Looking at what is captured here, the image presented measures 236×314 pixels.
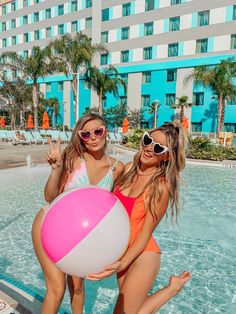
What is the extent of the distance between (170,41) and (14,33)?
31.1 metres

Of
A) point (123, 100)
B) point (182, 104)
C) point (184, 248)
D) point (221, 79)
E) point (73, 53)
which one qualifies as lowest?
point (184, 248)

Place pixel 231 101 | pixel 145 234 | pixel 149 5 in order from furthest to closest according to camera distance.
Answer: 1. pixel 149 5
2. pixel 231 101
3. pixel 145 234

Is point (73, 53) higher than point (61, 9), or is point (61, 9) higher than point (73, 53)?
point (61, 9)

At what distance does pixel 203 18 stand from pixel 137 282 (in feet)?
125

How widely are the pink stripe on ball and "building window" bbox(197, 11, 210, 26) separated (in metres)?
37.5

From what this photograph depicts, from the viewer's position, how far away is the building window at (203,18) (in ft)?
113

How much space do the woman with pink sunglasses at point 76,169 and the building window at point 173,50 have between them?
3714 cm

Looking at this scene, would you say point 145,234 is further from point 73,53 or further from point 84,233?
Answer: point 73,53

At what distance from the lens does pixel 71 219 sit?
186cm

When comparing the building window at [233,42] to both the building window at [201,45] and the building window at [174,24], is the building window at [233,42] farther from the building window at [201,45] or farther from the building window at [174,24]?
the building window at [174,24]

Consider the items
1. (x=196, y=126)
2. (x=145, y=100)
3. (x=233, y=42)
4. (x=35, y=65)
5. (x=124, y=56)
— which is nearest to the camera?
(x=35, y=65)

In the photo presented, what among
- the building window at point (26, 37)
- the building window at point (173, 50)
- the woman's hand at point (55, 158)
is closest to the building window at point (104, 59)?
the building window at point (173, 50)

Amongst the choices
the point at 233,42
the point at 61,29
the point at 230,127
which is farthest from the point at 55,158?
the point at 61,29

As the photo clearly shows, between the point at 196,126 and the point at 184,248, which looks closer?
the point at 184,248
